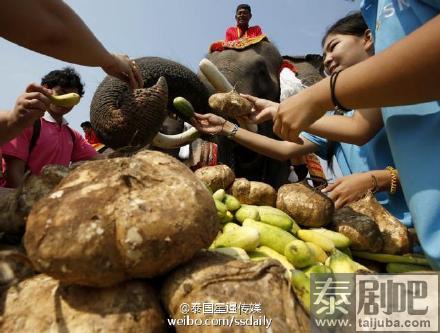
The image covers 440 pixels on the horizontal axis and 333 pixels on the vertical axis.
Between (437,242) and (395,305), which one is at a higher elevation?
(437,242)

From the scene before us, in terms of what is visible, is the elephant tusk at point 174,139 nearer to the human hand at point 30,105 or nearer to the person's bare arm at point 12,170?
the person's bare arm at point 12,170

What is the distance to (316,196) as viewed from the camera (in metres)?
1.79

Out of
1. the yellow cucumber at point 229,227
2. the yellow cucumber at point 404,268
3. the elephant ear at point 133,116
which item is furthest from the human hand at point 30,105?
the yellow cucumber at point 404,268

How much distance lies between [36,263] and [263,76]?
14.2ft

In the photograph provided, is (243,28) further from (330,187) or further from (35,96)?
(35,96)

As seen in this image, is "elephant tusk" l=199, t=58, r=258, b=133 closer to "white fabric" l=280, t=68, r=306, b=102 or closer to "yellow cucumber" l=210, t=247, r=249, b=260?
"white fabric" l=280, t=68, r=306, b=102

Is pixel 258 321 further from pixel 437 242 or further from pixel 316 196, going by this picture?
pixel 316 196

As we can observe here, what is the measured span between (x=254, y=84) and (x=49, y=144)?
8.84 feet

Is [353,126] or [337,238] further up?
[353,126]

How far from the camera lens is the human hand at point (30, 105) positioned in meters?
1.88

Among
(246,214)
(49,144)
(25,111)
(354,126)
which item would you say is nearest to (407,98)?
(246,214)

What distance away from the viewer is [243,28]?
5578 mm

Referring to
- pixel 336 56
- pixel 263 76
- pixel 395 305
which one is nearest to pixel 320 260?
pixel 395 305

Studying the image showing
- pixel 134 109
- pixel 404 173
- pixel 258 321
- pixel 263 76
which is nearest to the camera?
pixel 258 321
